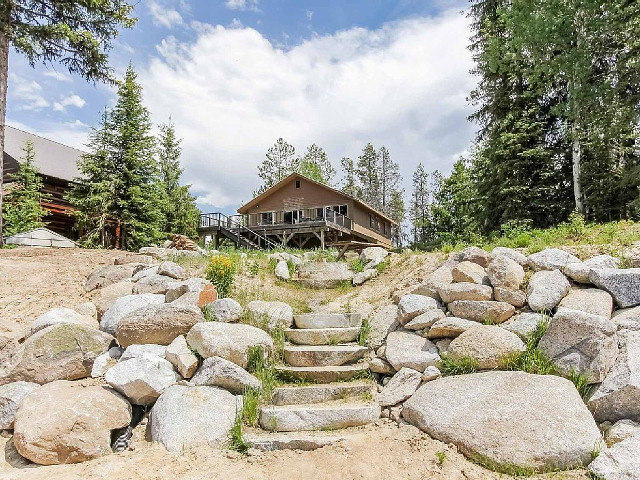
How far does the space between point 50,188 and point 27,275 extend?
18.9 m

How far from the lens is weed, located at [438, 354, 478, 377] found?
4.07 m

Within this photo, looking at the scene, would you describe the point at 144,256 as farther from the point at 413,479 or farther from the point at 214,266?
the point at 413,479

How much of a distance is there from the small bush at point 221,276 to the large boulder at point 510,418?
3.41 meters

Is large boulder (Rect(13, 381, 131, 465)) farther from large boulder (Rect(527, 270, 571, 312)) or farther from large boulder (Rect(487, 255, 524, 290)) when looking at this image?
large boulder (Rect(527, 270, 571, 312))

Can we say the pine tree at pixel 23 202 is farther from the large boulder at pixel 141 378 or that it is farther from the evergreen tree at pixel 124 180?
the large boulder at pixel 141 378

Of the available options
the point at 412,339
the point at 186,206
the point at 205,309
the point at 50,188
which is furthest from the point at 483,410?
the point at 50,188

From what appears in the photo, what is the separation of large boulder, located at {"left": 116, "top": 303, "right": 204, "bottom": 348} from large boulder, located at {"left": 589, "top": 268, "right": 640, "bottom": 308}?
482cm

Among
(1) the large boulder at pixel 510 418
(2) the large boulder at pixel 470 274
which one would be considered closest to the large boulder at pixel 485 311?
(2) the large boulder at pixel 470 274

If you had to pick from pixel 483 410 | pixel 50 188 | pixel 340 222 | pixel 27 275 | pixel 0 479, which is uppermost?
pixel 50 188

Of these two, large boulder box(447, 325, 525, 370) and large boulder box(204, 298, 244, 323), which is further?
large boulder box(204, 298, 244, 323)

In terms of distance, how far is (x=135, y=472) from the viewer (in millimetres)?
3213

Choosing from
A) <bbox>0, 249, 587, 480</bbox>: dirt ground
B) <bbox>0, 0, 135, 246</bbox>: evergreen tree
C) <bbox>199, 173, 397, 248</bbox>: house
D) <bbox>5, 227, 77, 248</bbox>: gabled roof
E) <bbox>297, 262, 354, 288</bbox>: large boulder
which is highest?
<bbox>0, 0, 135, 246</bbox>: evergreen tree

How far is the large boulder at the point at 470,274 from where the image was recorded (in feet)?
16.4

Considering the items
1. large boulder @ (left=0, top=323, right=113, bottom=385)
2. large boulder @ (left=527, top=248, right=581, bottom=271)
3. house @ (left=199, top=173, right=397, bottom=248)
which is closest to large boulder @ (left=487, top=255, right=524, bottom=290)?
large boulder @ (left=527, top=248, right=581, bottom=271)
